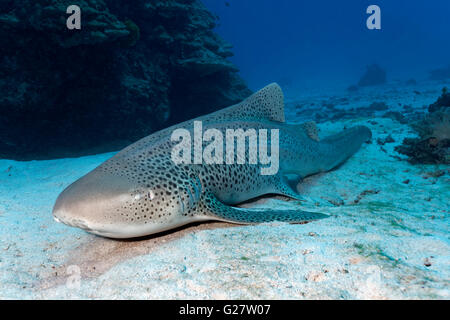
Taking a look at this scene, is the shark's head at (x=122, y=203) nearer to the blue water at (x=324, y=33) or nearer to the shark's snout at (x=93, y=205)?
the shark's snout at (x=93, y=205)

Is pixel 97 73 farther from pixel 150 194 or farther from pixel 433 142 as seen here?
pixel 433 142

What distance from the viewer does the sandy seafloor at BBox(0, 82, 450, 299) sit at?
1.86 metres

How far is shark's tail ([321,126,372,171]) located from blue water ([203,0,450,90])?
3636 inches

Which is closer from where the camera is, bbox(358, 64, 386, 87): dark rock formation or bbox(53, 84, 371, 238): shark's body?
bbox(53, 84, 371, 238): shark's body

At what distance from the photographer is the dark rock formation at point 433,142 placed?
21.5ft

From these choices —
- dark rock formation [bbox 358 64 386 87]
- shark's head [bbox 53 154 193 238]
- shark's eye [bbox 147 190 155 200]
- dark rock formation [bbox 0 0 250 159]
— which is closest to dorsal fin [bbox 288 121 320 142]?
shark's head [bbox 53 154 193 238]

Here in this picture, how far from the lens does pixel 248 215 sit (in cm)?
342

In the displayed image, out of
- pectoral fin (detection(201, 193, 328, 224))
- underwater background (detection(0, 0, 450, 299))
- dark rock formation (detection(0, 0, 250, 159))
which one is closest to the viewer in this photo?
underwater background (detection(0, 0, 450, 299))

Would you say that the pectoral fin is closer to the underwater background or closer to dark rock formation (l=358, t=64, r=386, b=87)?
the underwater background

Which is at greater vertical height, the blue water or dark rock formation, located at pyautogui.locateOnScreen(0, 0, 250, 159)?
the blue water

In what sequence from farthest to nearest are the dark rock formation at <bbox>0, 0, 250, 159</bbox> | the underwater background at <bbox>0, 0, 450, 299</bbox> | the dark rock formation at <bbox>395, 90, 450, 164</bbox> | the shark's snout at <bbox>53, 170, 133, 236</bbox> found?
the dark rock formation at <bbox>0, 0, 250, 159</bbox> < the dark rock formation at <bbox>395, 90, 450, 164</bbox> < the shark's snout at <bbox>53, 170, 133, 236</bbox> < the underwater background at <bbox>0, 0, 450, 299</bbox>

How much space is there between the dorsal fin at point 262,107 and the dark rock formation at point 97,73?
19.7ft

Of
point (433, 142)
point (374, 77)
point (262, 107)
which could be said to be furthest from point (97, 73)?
point (374, 77)
